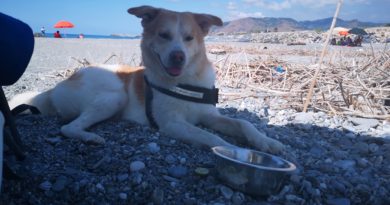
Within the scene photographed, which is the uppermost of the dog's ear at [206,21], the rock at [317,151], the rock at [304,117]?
the dog's ear at [206,21]

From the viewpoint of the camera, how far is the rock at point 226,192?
1.82 m

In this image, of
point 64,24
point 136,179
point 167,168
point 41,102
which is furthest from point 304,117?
point 64,24

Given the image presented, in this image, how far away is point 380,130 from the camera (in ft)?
10.3

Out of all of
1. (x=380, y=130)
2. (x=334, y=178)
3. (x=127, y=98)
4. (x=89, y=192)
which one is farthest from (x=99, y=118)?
(x=380, y=130)

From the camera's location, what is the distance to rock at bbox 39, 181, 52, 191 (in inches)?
70.5

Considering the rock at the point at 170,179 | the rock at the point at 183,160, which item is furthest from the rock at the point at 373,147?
the rock at the point at 170,179

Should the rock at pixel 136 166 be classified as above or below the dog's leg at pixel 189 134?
below

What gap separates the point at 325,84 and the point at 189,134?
100 inches

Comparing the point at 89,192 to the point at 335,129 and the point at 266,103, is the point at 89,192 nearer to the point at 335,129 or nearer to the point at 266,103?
the point at 335,129

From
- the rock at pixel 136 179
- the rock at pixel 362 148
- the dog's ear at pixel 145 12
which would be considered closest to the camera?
the rock at pixel 136 179

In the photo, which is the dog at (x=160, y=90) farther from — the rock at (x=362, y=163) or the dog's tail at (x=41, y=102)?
the rock at (x=362, y=163)

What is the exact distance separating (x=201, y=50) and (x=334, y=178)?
1710mm

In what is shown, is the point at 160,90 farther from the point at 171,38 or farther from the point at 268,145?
the point at 268,145

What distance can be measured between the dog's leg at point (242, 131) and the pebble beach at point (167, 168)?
8 cm
